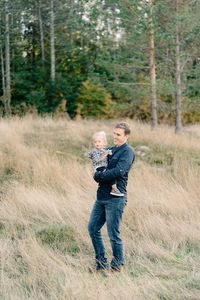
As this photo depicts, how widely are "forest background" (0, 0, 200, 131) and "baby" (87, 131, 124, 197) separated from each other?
871 cm

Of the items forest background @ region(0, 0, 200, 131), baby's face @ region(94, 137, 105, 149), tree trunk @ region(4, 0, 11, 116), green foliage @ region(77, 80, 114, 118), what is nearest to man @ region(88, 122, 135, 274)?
baby's face @ region(94, 137, 105, 149)

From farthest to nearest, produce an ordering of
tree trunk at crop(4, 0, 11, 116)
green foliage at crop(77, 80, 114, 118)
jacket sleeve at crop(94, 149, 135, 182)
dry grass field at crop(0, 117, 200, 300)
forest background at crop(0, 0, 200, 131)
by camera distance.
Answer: green foliage at crop(77, 80, 114, 118) → tree trunk at crop(4, 0, 11, 116) → forest background at crop(0, 0, 200, 131) → jacket sleeve at crop(94, 149, 135, 182) → dry grass field at crop(0, 117, 200, 300)

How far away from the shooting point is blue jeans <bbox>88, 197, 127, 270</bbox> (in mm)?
3535

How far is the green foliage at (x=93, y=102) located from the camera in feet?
68.5

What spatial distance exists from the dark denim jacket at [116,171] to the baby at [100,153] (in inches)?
2.7

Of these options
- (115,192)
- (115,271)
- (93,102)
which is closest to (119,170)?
(115,192)

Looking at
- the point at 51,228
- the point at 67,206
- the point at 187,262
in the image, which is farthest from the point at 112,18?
the point at 187,262

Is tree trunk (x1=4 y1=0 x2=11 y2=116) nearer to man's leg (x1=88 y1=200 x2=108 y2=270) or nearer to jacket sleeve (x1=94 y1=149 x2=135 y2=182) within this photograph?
man's leg (x1=88 y1=200 x2=108 y2=270)

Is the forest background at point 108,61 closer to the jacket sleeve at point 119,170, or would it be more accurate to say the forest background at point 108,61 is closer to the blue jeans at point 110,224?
the jacket sleeve at point 119,170

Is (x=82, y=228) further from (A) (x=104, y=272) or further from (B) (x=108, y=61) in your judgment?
(B) (x=108, y=61)

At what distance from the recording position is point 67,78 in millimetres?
23359

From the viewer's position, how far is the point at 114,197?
3533 millimetres

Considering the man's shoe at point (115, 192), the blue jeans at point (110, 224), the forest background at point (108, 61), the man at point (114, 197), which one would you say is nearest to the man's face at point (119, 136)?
the man at point (114, 197)

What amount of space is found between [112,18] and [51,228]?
9790 mm
